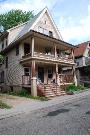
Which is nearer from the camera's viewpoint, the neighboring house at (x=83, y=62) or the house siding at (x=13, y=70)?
the house siding at (x=13, y=70)

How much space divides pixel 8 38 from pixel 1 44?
3.17 metres

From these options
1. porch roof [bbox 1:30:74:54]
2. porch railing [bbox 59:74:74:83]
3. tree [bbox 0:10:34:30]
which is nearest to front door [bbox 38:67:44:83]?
porch railing [bbox 59:74:74:83]

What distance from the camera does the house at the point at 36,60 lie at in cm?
2325

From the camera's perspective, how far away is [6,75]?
30328 mm

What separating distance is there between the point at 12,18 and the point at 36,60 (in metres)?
27.7

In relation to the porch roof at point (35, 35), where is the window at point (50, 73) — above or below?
below

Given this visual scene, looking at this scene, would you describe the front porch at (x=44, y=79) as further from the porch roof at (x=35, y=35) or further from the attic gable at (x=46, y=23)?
the attic gable at (x=46, y=23)

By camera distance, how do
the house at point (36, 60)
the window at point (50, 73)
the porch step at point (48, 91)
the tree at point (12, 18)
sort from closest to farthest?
1. the porch step at point (48, 91)
2. the house at point (36, 60)
3. the window at point (50, 73)
4. the tree at point (12, 18)

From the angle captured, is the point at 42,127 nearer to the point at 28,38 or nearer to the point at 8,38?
the point at 28,38

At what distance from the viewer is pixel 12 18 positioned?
160ft

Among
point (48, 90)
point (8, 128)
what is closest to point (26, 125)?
point (8, 128)

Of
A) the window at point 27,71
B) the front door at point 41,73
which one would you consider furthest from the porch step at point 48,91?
the front door at point 41,73

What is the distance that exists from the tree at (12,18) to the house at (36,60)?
49.1 ft

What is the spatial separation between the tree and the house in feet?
49.1
